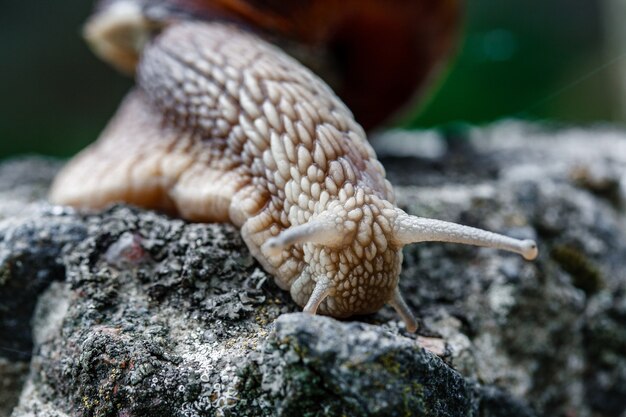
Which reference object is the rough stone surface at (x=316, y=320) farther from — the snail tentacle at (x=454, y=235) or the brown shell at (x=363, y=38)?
the brown shell at (x=363, y=38)

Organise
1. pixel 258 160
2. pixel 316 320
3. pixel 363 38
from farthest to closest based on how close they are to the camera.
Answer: pixel 363 38
pixel 258 160
pixel 316 320

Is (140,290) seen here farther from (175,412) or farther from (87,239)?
(175,412)

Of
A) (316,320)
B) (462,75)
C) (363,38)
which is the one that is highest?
(363,38)

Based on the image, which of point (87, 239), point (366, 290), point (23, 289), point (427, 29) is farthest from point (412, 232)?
point (427, 29)

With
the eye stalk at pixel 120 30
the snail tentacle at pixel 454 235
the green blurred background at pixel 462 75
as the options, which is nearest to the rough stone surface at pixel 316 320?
the snail tentacle at pixel 454 235

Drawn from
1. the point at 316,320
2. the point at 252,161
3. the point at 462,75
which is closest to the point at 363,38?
the point at 252,161

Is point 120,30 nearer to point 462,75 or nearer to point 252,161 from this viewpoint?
point 252,161

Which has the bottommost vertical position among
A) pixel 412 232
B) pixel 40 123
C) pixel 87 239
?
pixel 40 123
